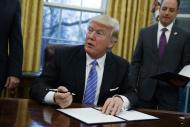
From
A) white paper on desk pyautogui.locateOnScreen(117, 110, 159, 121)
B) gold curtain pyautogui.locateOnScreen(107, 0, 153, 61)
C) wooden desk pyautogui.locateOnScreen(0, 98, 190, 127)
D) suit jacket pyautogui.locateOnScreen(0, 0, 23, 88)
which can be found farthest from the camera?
gold curtain pyautogui.locateOnScreen(107, 0, 153, 61)

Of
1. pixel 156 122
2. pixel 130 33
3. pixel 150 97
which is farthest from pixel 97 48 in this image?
pixel 130 33

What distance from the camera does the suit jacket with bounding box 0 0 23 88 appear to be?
2.72m

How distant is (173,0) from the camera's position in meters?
3.29

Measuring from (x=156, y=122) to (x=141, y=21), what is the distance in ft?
10.5

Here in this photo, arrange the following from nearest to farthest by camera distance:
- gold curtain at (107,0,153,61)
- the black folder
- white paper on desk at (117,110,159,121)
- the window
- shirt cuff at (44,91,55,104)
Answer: white paper on desk at (117,110,159,121), shirt cuff at (44,91,55,104), the black folder, gold curtain at (107,0,153,61), the window

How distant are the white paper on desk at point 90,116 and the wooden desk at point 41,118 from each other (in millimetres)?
39

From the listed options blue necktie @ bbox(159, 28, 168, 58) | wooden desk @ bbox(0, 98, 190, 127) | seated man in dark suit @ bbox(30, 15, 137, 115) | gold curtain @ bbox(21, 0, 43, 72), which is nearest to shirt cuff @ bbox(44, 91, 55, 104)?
wooden desk @ bbox(0, 98, 190, 127)

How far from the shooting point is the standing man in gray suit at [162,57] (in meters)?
3.30

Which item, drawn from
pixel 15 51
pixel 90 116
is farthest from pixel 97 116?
pixel 15 51

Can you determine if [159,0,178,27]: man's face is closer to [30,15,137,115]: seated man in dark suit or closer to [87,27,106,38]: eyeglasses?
[30,15,137,115]: seated man in dark suit

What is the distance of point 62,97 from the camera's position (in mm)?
1895

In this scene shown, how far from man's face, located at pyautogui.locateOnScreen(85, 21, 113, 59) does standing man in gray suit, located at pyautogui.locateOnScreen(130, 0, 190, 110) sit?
3.65 ft

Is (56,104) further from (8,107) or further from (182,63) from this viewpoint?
(182,63)

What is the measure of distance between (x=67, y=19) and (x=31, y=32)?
2.99ft
